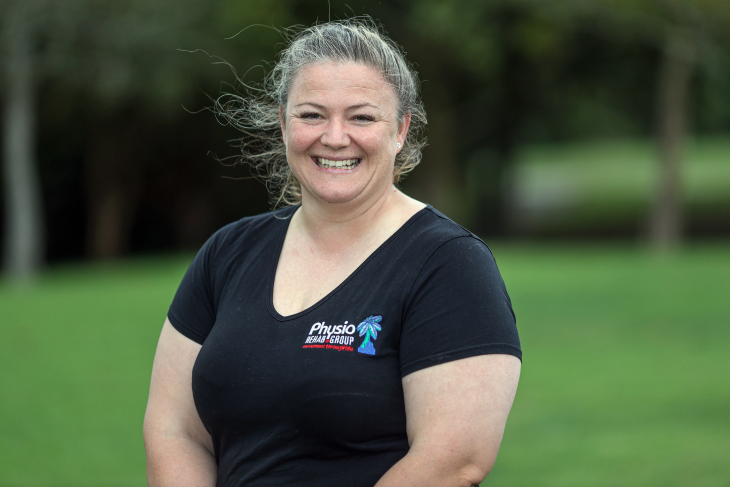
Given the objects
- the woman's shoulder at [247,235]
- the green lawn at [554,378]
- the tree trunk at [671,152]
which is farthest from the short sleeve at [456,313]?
the tree trunk at [671,152]

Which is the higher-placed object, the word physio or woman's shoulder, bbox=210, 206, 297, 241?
woman's shoulder, bbox=210, 206, 297, 241

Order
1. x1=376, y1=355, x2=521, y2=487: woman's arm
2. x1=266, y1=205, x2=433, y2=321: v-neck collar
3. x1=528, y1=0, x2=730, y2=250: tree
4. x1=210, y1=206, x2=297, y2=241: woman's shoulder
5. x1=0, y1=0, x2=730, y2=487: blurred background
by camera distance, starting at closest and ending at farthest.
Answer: x1=376, y1=355, x2=521, y2=487: woman's arm → x1=266, y1=205, x2=433, y2=321: v-neck collar → x1=210, y1=206, x2=297, y2=241: woman's shoulder → x1=0, y1=0, x2=730, y2=487: blurred background → x1=528, y1=0, x2=730, y2=250: tree

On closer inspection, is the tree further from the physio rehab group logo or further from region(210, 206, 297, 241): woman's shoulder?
the physio rehab group logo

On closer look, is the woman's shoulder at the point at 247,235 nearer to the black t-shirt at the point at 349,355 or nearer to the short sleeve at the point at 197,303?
the short sleeve at the point at 197,303

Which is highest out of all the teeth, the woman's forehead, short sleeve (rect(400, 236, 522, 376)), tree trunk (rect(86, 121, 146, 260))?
the woman's forehead

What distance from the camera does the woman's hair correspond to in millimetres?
2229

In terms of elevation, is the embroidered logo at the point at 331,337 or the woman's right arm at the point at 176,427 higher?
the embroidered logo at the point at 331,337

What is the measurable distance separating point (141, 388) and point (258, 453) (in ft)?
18.8

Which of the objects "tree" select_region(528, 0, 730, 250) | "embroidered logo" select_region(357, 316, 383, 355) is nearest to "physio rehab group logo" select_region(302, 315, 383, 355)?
"embroidered logo" select_region(357, 316, 383, 355)

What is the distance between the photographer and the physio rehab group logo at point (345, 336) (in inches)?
80.2

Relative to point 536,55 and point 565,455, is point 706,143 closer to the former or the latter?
point 536,55

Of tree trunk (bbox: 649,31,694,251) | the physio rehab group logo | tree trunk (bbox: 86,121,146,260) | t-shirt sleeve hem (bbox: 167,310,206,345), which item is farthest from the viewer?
tree trunk (bbox: 86,121,146,260)

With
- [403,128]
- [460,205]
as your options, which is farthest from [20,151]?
[403,128]

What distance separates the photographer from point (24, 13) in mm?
16219
